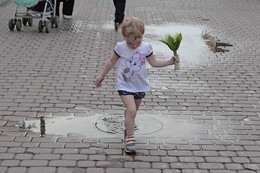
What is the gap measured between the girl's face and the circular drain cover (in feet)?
3.62

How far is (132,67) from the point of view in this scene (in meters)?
4.50

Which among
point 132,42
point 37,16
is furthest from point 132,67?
point 37,16

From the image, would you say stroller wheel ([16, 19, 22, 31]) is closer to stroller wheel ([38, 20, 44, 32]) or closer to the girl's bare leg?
stroller wheel ([38, 20, 44, 32])

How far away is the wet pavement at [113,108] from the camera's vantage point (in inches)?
171

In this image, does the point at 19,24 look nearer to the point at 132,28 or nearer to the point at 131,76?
the point at 131,76

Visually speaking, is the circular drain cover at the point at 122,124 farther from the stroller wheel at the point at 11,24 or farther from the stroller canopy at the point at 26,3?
the stroller wheel at the point at 11,24

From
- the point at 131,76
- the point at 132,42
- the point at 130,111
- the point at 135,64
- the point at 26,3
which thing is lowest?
the point at 26,3

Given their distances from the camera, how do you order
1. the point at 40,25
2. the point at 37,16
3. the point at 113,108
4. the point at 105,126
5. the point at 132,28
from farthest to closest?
the point at 37,16
the point at 40,25
the point at 113,108
the point at 105,126
the point at 132,28

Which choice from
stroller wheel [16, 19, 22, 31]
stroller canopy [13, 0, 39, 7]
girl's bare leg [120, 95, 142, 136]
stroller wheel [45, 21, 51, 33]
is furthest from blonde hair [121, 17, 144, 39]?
stroller wheel [16, 19, 22, 31]

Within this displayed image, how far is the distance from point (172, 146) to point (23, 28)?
7.09 meters

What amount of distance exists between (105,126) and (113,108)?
656mm

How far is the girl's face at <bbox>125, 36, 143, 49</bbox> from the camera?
4336 mm

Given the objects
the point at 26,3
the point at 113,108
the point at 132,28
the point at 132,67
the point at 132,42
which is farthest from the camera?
the point at 26,3

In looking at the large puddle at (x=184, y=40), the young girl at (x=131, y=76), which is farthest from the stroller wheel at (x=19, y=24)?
the young girl at (x=131, y=76)
